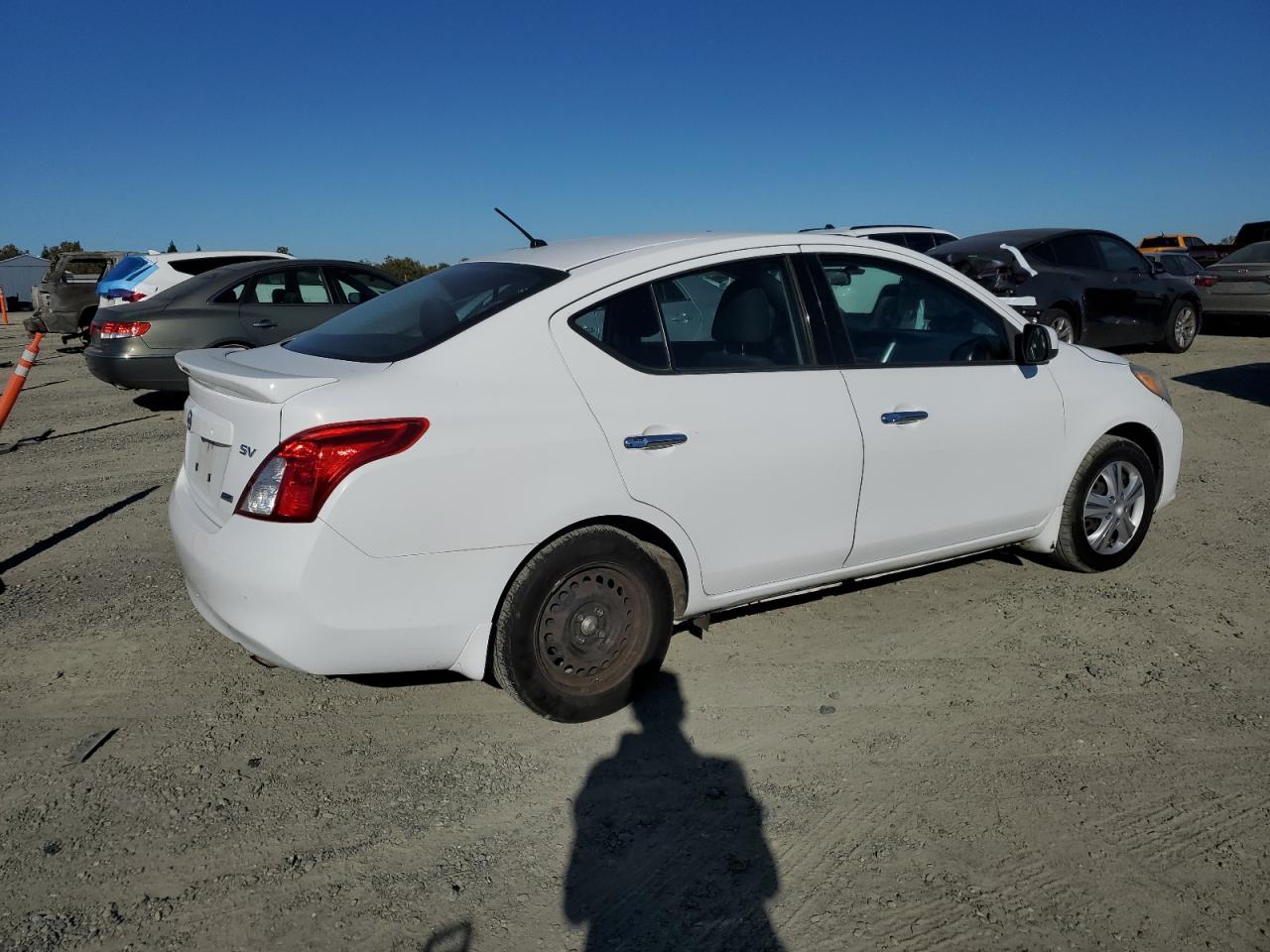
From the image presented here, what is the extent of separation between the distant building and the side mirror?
33.5 m

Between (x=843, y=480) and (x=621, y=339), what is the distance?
3.46 feet

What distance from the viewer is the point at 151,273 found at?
11.7 meters

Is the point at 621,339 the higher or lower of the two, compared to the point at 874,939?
higher

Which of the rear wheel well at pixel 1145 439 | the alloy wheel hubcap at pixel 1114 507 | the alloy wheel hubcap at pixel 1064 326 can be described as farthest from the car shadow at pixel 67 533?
the alloy wheel hubcap at pixel 1064 326

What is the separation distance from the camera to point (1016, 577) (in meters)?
5.07

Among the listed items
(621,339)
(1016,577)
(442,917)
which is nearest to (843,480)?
(621,339)

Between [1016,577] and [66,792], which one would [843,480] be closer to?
[1016,577]

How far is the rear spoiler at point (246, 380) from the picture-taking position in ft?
10.2

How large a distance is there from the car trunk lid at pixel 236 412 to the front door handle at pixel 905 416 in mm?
1966

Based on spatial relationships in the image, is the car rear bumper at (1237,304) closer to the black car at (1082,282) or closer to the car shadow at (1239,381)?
the black car at (1082,282)

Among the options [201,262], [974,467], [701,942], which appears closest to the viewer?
[701,942]

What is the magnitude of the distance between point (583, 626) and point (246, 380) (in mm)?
1377

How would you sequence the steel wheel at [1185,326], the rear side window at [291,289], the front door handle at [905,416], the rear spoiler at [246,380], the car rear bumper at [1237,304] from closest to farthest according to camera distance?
the rear spoiler at [246,380] < the front door handle at [905,416] < the rear side window at [291,289] < the steel wheel at [1185,326] < the car rear bumper at [1237,304]

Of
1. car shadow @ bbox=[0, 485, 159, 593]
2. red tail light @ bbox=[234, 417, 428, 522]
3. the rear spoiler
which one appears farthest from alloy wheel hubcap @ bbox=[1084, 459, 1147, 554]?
car shadow @ bbox=[0, 485, 159, 593]
